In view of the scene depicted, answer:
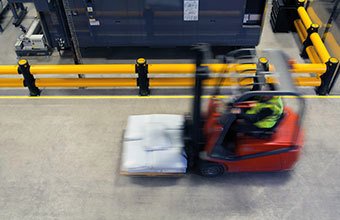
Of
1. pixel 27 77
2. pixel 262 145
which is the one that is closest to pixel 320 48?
pixel 262 145

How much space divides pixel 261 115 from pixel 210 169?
145 cm

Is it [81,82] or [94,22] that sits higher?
[94,22]

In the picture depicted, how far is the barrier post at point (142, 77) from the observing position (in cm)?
781

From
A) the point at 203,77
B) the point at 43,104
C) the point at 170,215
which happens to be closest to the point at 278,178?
the point at 170,215

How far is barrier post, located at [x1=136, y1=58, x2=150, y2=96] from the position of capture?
7811mm

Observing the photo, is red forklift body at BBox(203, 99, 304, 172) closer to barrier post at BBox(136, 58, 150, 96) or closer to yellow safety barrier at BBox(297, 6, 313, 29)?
barrier post at BBox(136, 58, 150, 96)

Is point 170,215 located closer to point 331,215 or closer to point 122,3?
point 331,215

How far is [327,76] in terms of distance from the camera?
798 cm

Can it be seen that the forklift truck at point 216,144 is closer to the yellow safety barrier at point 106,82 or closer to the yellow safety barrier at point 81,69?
A: the yellow safety barrier at point 106,82

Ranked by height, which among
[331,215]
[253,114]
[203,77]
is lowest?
[331,215]

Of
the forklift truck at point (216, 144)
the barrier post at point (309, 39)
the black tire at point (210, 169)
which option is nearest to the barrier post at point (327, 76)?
the barrier post at point (309, 39)

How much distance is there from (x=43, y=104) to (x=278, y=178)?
227 inches

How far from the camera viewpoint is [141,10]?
8586mm

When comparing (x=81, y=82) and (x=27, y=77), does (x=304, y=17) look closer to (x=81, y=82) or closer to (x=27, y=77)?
(x=81, y=82)
